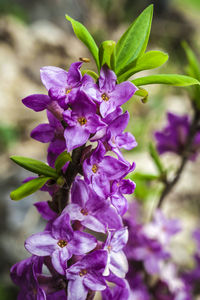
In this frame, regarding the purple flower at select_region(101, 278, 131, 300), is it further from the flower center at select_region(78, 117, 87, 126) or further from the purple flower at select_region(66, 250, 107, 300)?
the flower center at select_region(78, 117, 87, 126)

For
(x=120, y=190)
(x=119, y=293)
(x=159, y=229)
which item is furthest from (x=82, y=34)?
(x=159, y=229)

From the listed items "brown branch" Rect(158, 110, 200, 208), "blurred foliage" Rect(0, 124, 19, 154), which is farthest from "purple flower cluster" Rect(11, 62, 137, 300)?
"blurred foliage" Rect(0, 124, 19, 154)

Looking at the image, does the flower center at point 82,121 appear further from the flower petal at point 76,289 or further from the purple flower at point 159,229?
the purple flower at point 159,229

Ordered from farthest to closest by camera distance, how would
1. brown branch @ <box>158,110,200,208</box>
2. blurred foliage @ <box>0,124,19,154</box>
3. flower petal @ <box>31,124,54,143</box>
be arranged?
blurred foliage @ <box>0,124,19,154</box> < brown branch @ <box>158,110,200,208</box> < flower petal @ <box>31,124,54,143</box>

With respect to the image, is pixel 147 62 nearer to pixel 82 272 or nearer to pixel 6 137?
pixel 82 272

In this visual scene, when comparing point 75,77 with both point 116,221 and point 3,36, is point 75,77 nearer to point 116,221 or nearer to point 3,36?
point 116,221

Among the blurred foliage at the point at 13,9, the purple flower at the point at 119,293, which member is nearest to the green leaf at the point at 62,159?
the purple flower at the point at 119,293

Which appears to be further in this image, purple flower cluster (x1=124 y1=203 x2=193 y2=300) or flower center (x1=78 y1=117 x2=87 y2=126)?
purple flower cluster (x1=124 y1=203 x2=193 y2=300)

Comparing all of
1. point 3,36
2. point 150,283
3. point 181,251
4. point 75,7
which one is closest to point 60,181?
point 150,283
